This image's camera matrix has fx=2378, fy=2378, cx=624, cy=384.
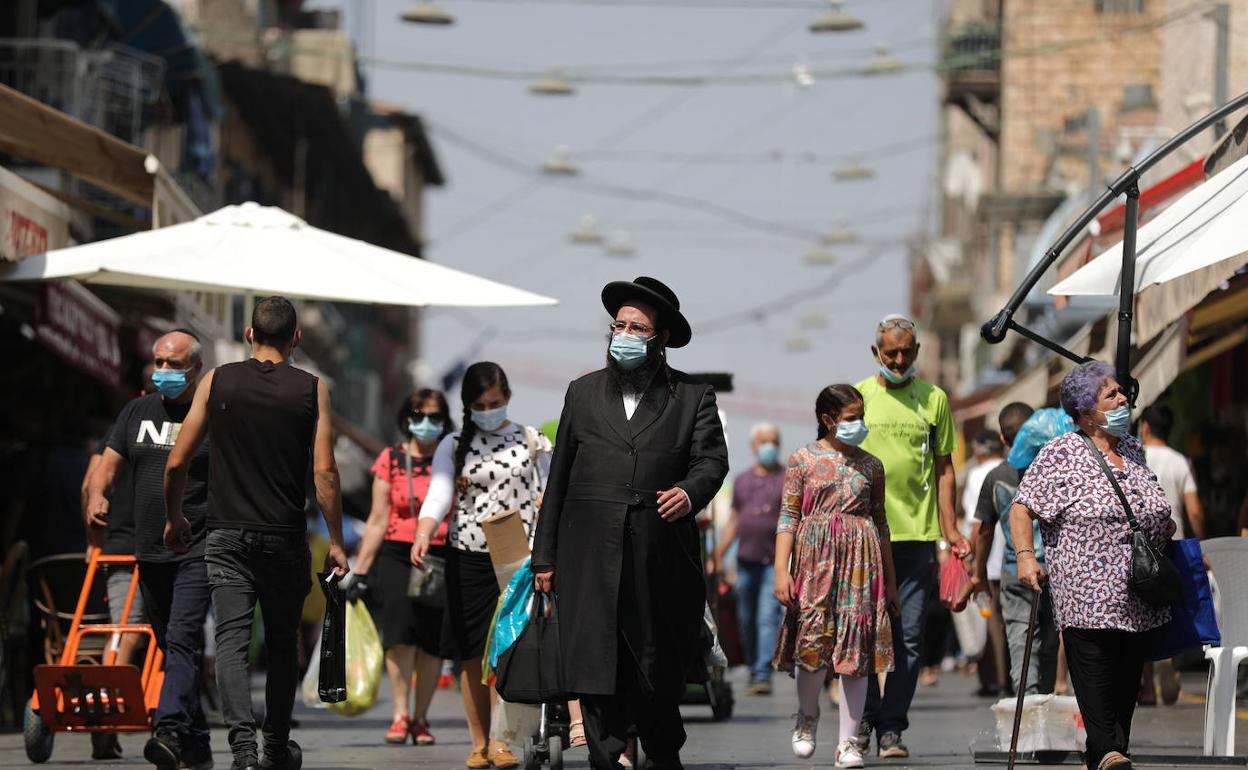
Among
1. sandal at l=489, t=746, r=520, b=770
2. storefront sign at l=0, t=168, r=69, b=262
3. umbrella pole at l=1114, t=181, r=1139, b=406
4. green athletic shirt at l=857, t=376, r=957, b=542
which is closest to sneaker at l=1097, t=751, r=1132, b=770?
umbrella pole at l=1114, t=181, r=1139, b=406

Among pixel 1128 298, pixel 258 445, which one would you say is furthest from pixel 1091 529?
pixel 258 445

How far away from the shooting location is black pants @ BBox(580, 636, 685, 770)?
8.86 m

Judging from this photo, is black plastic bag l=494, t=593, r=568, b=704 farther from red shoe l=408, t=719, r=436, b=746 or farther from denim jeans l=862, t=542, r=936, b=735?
red shoe l=408, t=719, r=436, b=746

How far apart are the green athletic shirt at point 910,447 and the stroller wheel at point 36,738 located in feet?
13.4

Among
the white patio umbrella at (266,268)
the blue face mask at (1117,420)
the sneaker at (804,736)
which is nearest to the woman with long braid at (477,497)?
the white patio umbrella at (266,268)

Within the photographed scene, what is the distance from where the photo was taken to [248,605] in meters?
9.41

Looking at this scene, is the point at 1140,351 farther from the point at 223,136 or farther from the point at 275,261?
the point at 223,136

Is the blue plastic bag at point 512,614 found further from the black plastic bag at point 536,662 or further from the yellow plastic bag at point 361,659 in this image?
the yellow plastic bag at point 361,659

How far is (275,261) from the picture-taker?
12930 millimetres

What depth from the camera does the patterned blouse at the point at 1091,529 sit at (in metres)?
9.07

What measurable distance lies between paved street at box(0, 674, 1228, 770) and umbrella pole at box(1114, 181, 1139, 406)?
202 centimetres

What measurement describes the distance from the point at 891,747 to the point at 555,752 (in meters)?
2.08

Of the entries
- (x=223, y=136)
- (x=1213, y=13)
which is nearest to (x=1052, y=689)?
(x=1213, y=13)

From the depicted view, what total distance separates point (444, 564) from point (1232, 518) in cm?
878
